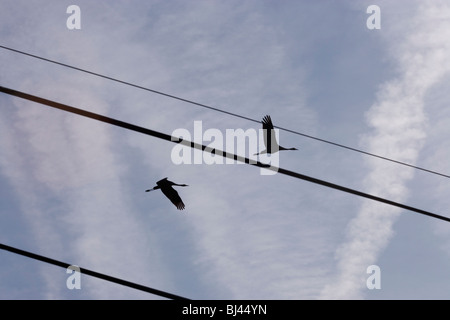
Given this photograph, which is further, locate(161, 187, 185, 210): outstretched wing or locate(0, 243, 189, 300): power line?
locate(161, 187, 185, 210): outstretched wing

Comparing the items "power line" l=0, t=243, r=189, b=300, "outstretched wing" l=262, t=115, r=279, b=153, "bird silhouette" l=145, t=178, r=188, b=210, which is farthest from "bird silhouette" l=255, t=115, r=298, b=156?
"power line" l=0, t=243, r=189, b=300

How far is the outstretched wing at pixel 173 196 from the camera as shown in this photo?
10.4 meters

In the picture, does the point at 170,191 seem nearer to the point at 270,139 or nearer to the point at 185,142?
the point at 270,139

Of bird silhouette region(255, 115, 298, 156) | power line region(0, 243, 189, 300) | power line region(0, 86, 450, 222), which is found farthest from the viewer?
bird silhouette region(255, 115, 298, 156)

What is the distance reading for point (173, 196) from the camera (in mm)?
10547

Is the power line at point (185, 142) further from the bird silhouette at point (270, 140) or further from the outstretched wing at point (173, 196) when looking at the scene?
the outstretched wing at point (173, 196)

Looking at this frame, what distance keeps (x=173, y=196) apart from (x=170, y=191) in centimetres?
13

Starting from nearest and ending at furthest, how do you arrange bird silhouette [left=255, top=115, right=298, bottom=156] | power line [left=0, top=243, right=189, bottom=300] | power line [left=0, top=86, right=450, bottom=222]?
1. power line [left=0, top=243, right=189, bottom=300]
2. power line [left=0, top=86, right=450, bottom=222]
3. bird silhouette [left=255, top=115, right=298, bottom=156]

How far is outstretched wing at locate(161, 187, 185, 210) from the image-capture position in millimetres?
10438

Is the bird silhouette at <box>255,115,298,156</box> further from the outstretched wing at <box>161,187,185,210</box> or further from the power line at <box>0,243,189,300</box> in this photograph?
the power line at <box>0,243,189,300</box>
